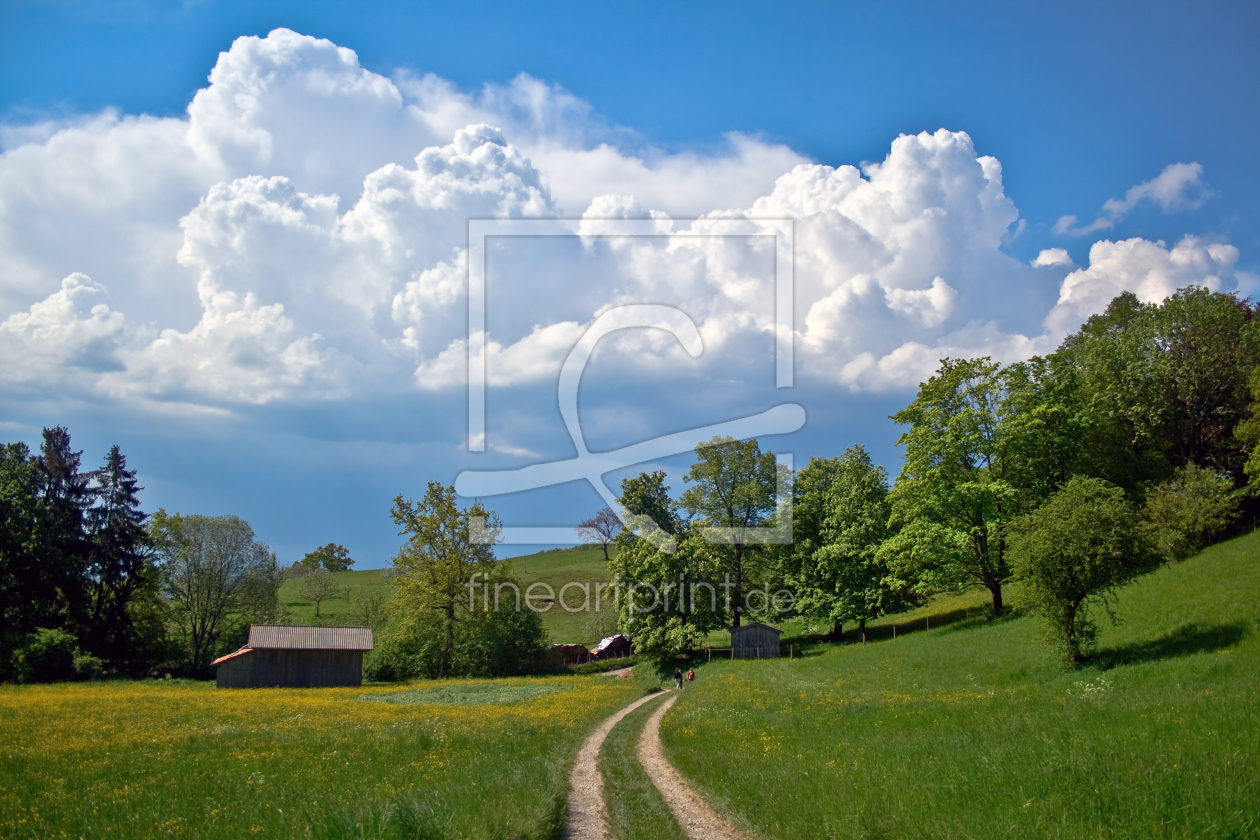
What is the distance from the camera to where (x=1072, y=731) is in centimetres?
1247

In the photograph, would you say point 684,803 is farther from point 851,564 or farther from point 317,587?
point 317,587

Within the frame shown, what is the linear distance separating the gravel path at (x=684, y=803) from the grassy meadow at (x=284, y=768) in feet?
6.62

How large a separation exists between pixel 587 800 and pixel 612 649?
62.7 m

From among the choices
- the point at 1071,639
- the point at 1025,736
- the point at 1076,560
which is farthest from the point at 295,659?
the point at 1025,736

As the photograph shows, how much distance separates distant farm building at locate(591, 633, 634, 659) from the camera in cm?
7169

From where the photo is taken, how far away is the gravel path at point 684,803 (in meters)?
10.3

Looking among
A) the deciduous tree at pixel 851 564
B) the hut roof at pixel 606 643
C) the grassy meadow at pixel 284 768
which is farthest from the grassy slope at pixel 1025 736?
the hut roof at pixel 606 643

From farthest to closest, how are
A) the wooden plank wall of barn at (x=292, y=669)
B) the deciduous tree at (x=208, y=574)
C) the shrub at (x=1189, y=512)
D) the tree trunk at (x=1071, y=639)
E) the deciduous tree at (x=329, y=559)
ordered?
the deciduous tree at (x=329, y=559)
the deciduous tree at (x=208, y=574)
the wooden plank wall of barn at (x=292, y=669)
the shrub at (x=1189, y=512)
the tree trunk at (x=1071, y=639)

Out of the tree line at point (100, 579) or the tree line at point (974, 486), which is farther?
the tree line at point (100, 579)

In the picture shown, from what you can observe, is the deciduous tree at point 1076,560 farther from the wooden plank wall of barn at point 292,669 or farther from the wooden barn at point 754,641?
the wooden plank wall of barn at point 292,669

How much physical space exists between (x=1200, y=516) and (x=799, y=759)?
1315 inches

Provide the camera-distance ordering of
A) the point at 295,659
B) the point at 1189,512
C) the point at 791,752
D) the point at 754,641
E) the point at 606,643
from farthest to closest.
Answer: the point at 606,643, the point at 295,659, the point at 754,641, the point at 1189,512, the point at 791,752

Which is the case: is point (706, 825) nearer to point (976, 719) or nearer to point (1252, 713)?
point (976, 719)

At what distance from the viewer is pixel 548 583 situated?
100688 mm
